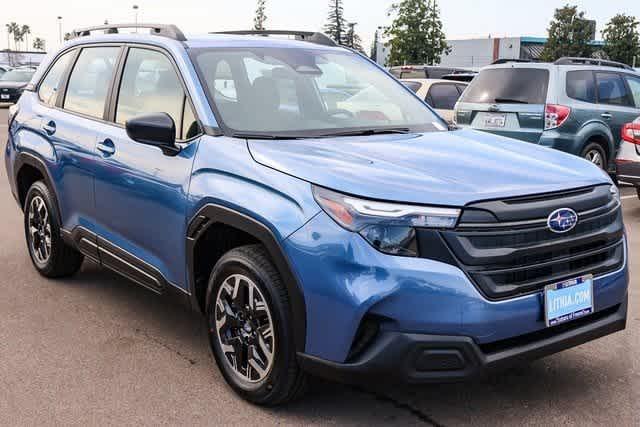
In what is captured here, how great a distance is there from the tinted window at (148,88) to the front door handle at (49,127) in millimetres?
821

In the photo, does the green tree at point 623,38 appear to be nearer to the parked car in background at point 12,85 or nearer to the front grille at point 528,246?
the parked car in background at point 12,85

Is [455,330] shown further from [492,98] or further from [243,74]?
[492,98]

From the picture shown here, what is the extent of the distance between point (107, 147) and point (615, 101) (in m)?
8.24

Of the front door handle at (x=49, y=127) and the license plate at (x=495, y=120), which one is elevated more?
the front door handle at (x=49, y=127)

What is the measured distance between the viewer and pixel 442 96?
12.2 metres

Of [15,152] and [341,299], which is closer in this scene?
[341,299]

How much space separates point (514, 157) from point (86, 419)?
232 centimetres

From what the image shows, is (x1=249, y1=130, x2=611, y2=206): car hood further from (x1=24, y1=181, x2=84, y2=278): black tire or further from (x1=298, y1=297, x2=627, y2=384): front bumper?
(x1=24, y1=181, x2=84, y2=278): black tire

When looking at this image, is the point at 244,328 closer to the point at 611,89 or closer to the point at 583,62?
the point at 611,89

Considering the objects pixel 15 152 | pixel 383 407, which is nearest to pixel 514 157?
pixel 383 407

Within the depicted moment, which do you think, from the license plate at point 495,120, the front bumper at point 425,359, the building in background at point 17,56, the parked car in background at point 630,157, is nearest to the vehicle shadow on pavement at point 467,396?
the front bumper at point 425,359

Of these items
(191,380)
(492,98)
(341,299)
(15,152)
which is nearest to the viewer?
(341,299)

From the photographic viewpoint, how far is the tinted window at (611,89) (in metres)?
10.6

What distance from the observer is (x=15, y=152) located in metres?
5.93
